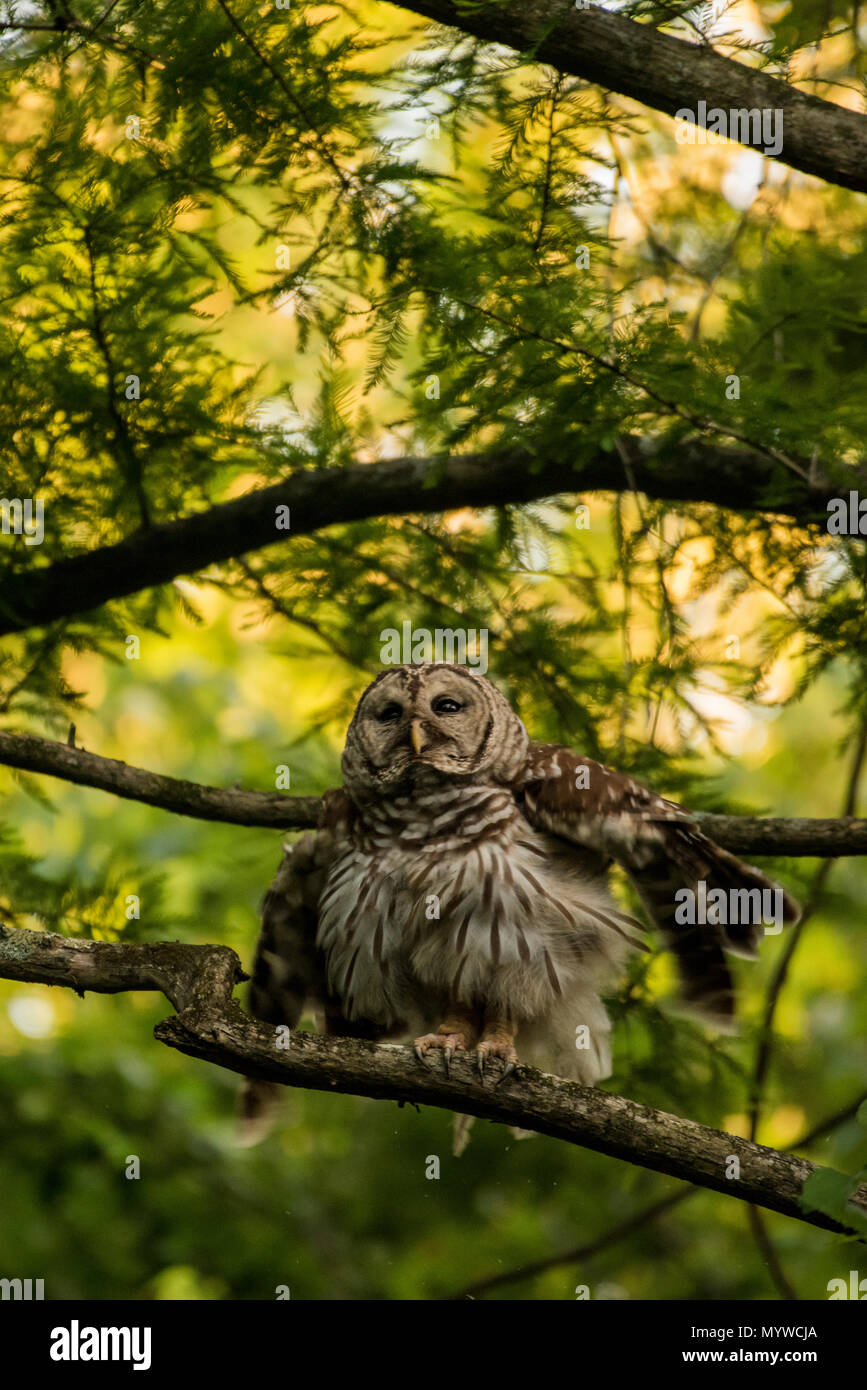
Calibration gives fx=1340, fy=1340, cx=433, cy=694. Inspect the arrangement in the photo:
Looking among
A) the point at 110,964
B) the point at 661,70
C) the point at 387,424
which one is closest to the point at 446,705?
the point at 387,424

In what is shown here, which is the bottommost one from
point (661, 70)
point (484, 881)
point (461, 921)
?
point (461, 921)

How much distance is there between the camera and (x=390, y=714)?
5355 millimetres

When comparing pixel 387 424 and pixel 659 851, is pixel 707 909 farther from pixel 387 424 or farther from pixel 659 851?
pixel 387 424

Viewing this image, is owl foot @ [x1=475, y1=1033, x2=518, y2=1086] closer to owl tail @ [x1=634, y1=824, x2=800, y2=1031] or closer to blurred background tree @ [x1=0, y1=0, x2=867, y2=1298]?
owl tail @ [x1=634, y1=824, x2=800, y2=1031]

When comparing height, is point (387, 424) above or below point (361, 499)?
above

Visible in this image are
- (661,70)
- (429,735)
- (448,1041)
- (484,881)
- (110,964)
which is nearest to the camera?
(110,964)

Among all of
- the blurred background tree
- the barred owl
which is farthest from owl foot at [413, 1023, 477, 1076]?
the blurred background tree

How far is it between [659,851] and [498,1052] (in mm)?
901

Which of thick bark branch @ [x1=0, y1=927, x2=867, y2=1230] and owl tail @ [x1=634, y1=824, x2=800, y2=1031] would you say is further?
owl tail @ [x1=634, y1=824, x2=800, y2=1031]

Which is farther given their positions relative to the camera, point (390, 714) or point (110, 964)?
point (390, 714)

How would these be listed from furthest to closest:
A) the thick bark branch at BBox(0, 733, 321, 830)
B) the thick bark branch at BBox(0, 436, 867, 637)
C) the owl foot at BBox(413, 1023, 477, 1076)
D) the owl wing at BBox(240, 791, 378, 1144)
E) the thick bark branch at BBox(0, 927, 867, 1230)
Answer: the thick bark branch at BBox(0, 436, 867, 637), the owl wing at BBox(240, 791, 378, 1144), the thick bark branch at BBox(0, 733, 321, 830), the owl foot at BBox(413, 1023, 477, 1076), the thick bark branch at BBox(0, 927, 867, 1230)

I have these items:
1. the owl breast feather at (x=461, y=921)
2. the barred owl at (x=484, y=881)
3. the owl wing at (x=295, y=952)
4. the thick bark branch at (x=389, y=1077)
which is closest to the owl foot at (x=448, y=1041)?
the barred owl at (x=484, y=881)

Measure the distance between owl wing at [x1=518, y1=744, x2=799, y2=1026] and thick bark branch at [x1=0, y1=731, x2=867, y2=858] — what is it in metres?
0.51

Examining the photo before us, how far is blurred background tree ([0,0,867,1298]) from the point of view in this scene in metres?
4.58
